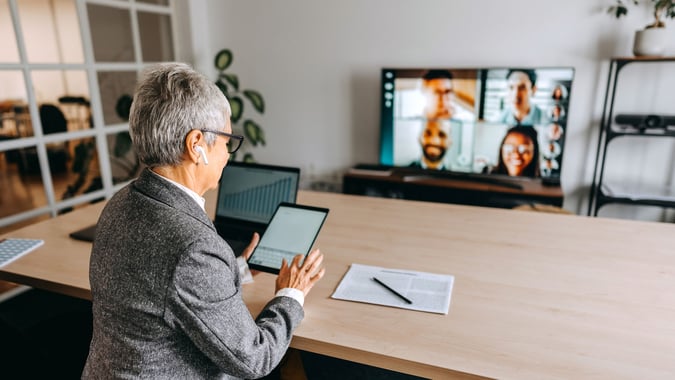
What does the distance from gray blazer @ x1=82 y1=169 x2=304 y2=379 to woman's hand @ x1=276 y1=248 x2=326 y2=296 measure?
192 mm

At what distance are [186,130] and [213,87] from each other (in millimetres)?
118

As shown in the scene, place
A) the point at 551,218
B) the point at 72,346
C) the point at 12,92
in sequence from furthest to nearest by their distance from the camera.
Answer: the point at 12,92 < the point at 551,218 < the point at 72,346

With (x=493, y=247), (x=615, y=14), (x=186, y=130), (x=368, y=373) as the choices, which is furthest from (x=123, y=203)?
(x=615, y=14)

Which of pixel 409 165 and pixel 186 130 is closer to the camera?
pixel 186 130

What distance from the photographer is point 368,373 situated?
2.04m

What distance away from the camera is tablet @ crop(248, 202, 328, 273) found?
132 cm

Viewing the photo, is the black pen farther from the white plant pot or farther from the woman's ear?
the white plant pot

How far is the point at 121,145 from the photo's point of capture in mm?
3381

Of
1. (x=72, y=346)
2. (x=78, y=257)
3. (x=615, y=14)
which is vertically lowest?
(x=72, y=346)

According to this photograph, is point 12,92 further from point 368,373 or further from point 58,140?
point 368,373

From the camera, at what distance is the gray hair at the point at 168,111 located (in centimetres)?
93

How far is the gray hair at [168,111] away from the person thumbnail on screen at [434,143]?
2617mm

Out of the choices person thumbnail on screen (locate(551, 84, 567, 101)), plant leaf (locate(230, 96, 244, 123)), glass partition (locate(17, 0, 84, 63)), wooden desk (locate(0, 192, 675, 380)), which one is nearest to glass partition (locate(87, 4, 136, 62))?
glass partition (locate(17, 0, 84, 63))

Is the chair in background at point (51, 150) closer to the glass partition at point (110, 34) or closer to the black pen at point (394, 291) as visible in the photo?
the glass partition at point (110, 34)
